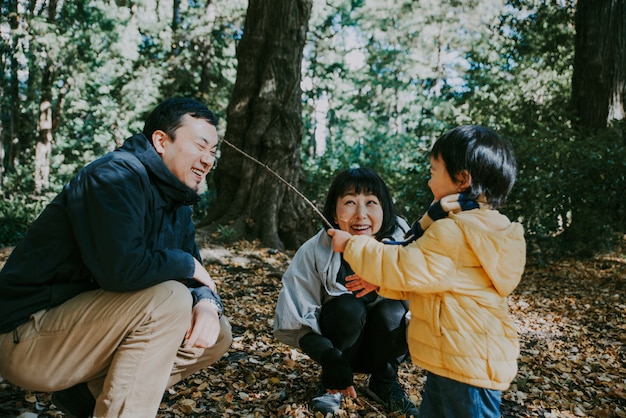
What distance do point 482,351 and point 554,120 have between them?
7.55 metres

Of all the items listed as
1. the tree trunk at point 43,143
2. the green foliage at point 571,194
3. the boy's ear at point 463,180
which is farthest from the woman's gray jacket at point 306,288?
the tree trunk at point 43,143

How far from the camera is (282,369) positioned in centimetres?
290

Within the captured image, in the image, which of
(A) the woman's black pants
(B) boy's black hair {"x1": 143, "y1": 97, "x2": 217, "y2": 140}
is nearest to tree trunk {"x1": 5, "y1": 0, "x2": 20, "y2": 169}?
(B) boy's black hair {"x1": 143, "y1": 97, "x2": 217, "y2": 140}

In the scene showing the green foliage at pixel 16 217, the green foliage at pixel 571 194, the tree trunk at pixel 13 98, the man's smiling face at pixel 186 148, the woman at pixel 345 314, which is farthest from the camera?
the tree trunk at pixel 13 98

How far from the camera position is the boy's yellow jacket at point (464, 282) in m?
A: 1.69

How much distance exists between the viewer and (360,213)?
8.08ft

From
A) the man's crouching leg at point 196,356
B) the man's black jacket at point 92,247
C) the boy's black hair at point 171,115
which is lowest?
the man's crouching leg at point 196,356

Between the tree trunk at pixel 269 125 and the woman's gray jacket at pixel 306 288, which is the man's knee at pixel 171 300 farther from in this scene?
the tree trunk at pixel 269 125

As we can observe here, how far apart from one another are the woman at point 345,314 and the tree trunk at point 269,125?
4.10m

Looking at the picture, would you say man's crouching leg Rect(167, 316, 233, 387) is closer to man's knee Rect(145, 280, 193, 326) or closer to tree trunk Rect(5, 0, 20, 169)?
man's knee Rect(145, 280, 193, 326)

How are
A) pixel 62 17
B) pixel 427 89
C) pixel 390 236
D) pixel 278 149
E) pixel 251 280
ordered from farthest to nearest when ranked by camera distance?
pixel 427 89 < pixel 62 17 < pixel 278 149 < pixel 251 280 < pixel 390 236

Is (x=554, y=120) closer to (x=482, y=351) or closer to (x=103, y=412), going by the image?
(x=482, y=351)

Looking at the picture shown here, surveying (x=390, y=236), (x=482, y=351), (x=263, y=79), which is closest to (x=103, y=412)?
(x=482, y=351)

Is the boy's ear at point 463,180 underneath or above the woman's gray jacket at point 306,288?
above
